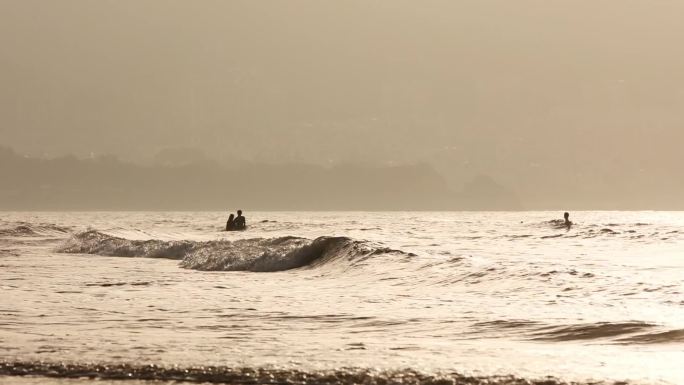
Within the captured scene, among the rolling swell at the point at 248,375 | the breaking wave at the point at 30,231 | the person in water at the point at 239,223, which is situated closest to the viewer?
the rolling swell at the point at 248,375

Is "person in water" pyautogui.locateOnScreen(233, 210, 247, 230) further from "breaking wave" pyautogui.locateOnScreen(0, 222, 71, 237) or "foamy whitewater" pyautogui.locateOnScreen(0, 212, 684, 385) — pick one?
"foamy whitewater" pyautogui.locateOnScreen(0, 212, 684, 385)

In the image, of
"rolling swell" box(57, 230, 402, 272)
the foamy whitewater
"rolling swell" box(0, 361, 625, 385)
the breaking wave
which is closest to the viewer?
"rolling swell" box(0, 361, 625, 385)

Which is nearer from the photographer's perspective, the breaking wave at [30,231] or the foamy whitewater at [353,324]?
the foamy whitewater at [353,324]

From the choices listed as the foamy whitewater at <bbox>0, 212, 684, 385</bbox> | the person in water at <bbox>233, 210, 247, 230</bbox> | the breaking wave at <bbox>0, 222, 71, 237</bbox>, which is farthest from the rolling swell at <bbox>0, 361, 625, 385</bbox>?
the person in water at <bbox>233, 210, 247, 230</bbox>

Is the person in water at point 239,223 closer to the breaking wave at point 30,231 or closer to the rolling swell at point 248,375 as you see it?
the breaking wave at point 30,231

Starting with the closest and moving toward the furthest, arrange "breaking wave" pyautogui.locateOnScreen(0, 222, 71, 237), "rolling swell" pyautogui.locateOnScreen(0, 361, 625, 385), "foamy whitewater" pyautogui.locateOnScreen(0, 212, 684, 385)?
"rolling swell" pyautogui.locateOnScreen(0, 361, 625, 385), "foamy whitewater" pyautogui.locateOnScreen(0, 212, 684, 385), "breaking wave" pyautogui.locateOnScreen(0, 222, 71, 237)

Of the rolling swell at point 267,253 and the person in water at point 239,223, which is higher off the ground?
the person in water at point 239,223

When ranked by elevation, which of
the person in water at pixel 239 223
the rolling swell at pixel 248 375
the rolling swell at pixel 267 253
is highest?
the person in water at pixel 239 223

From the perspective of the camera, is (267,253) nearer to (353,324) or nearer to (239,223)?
(353,324)

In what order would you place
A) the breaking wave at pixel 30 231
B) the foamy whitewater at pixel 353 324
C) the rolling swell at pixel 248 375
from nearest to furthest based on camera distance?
1. the rolling swell at pixel 248 375
2. the foamy whitewater at pixel 353 324
3. the breaking wave at pixel 30 231

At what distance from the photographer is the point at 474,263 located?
23141 mm

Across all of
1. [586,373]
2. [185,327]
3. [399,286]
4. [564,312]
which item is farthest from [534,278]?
[586,373]

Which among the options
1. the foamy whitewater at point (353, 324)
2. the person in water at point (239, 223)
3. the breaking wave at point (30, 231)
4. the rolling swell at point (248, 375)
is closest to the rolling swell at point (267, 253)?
the foamy whitewater at point (353, 324)

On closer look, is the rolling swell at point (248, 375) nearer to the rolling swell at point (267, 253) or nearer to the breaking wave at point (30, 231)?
the rolling swell at point (267, 253)
